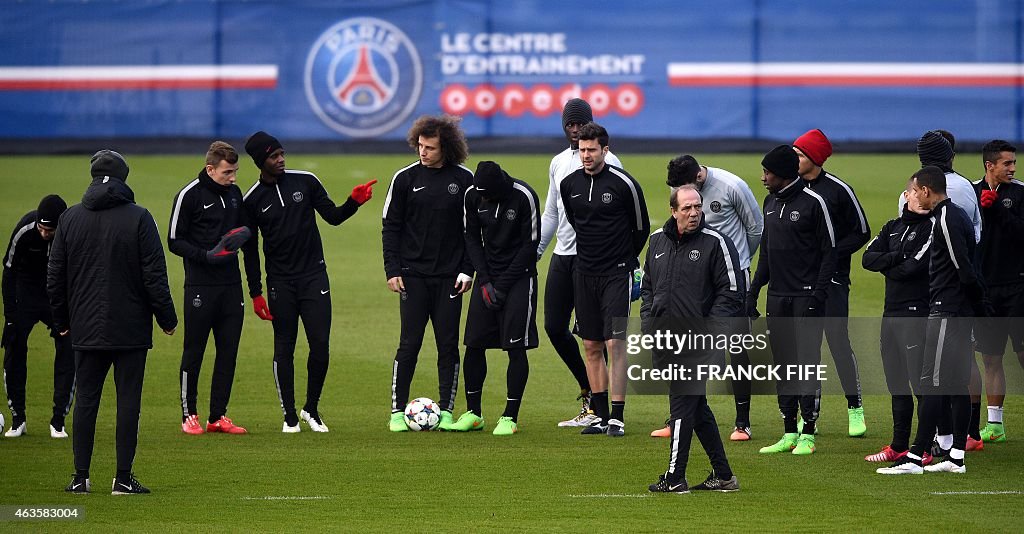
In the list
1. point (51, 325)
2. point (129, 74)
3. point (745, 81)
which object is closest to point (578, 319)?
point (51, 325)

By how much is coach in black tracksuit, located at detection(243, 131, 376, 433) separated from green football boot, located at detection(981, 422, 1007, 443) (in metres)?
5.08

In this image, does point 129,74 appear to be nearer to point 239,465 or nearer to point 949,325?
point 239,465

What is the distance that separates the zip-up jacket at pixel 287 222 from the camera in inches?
455

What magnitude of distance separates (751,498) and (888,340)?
169 centimetres

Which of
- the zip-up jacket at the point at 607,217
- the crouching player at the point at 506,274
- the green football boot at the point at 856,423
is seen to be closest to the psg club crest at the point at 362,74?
the crouching player at the point at 506,274

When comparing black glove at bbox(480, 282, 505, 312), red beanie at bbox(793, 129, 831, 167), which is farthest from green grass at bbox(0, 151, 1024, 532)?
red beanie at bbox(793, 129, 831, 167)

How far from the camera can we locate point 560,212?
12062 mm

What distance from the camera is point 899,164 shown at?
1000 inches

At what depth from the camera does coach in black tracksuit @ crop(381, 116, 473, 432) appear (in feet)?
37.9

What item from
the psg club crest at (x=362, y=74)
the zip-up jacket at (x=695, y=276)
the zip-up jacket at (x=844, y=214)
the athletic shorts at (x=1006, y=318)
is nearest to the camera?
the zip-up jacket at (x=695, y=276)

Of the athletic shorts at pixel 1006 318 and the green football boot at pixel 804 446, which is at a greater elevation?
the athletic shorts at pixel 1006 318

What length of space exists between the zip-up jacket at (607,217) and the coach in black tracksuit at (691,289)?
79.1 inches

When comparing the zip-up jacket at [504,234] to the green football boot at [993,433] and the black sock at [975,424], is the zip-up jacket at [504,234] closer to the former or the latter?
the black sock at [975,424]

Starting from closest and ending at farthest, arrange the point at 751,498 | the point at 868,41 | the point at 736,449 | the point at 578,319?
the point at 751,498, the point at 736,449, the point at 578,319, the point at 868,41
